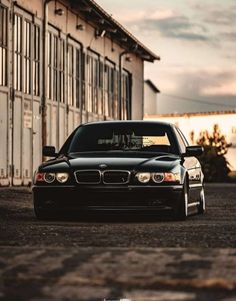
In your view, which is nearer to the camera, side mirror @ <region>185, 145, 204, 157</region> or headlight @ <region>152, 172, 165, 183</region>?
headlight @ <region>152, 172, 165, 183</region>

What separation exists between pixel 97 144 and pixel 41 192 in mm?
1604

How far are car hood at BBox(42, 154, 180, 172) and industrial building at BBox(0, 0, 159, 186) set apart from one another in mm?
12814

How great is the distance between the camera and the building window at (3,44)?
83.4ft

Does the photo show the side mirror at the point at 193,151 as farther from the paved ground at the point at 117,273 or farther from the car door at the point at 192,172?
the paved ground at the point at 117,273

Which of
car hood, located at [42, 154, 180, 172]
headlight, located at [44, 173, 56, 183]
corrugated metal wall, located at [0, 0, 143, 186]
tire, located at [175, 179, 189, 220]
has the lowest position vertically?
tire, located at [175, 179, 189, 220]

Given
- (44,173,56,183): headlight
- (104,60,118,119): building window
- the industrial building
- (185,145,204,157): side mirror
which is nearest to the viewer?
(44,173,56,183): headlight

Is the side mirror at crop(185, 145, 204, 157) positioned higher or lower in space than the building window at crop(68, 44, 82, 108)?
lower

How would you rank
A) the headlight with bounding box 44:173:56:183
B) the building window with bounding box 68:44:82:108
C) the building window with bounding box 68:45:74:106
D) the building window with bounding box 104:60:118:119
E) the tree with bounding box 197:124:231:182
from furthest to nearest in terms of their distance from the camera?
the tree with bounding box 197:124:231:182 < the building window with bounding box 104:60:118:119 < the building window with bounding box 68:44:82:108 < the building window with bounding box 68:45:74:106 < the headlight with bounding box 44:173:56:183

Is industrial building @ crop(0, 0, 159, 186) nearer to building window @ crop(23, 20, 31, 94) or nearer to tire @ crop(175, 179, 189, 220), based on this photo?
building window @ crop(23, 20, 31, 94)

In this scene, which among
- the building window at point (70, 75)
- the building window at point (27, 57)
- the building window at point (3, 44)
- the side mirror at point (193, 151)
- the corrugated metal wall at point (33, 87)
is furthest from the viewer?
the building window at point (70, 75)

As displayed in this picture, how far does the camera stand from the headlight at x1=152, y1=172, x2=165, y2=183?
12172 millimetres

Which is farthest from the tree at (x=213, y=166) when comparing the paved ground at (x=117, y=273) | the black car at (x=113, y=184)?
the paved ground at (x=117, y=273)

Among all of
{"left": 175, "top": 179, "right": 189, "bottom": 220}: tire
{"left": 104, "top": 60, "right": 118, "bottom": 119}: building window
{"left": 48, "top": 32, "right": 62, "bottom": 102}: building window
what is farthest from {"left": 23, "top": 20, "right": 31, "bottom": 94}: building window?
{"left": 175, "top": 179, "right": 189, "bottom": 220}: tire

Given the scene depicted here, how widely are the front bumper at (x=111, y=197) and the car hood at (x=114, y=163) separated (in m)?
0.25
